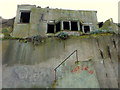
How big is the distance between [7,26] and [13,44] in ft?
25.8

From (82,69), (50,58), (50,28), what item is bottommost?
(82,69)

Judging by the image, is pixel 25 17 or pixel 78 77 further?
pixel 25 17

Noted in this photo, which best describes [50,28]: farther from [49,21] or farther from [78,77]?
[78,77]

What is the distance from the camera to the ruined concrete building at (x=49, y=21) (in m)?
20.9

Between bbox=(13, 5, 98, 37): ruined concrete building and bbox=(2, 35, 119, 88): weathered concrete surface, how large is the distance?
449 centimetres

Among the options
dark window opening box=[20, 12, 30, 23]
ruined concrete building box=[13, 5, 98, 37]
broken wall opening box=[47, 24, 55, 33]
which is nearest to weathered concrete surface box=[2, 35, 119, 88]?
ruined concrete building box=[13, 5, 98, 37]

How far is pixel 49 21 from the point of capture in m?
21.8

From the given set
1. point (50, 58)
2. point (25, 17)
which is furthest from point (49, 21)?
point (50, 58)

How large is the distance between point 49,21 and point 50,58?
7265 mm

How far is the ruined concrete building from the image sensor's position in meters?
20.9

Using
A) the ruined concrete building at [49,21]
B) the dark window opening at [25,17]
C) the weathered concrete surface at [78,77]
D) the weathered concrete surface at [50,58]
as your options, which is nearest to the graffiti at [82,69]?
the weathered concrete surface at [78,77]

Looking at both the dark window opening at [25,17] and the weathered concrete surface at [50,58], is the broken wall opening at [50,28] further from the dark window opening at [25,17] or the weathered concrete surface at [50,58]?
the weathered concrete surface at [50,58]

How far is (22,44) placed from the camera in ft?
54.0

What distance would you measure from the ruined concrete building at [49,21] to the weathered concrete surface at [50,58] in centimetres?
449
